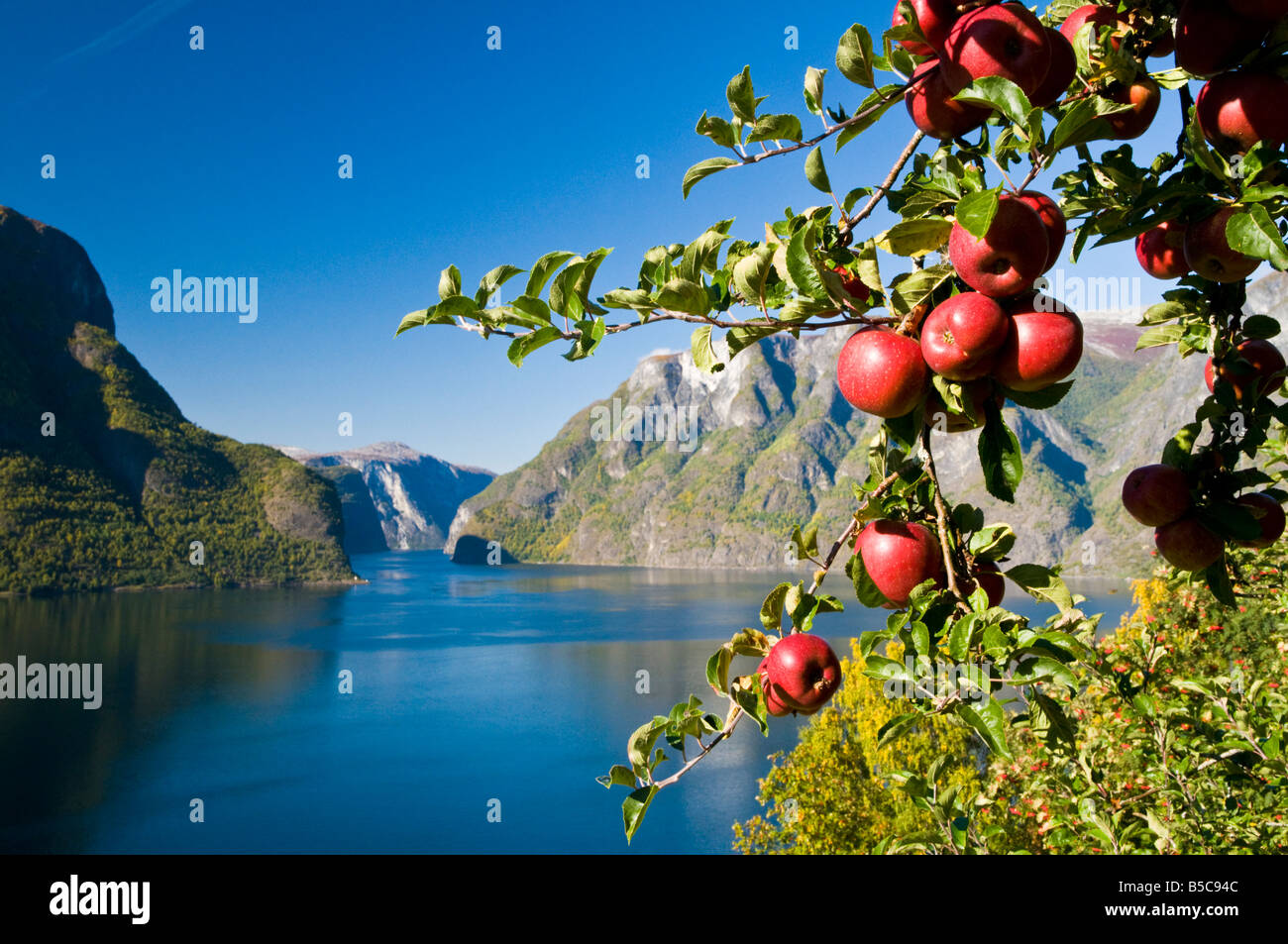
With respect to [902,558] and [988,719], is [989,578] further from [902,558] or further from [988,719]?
[988,719]

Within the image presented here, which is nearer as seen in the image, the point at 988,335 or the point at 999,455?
the point at 988,335

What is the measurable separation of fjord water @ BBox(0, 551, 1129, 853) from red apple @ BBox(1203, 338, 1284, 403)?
37.5 metres

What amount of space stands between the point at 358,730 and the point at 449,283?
6013 cm

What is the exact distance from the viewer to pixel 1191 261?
157 centimetres

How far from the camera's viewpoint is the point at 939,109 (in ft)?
4.76

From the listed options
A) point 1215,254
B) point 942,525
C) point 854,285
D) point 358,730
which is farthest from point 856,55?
point 358,730

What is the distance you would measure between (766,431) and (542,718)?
5447 inches

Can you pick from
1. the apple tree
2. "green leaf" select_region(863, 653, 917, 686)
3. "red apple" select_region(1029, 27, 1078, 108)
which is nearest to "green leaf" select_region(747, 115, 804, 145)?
the apple tree

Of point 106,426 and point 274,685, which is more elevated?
point 106,426

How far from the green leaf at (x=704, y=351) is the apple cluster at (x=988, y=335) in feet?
0.76

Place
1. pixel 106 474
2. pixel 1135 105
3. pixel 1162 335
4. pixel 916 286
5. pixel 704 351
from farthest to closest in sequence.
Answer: pixel 106 474, pixel 1162 335, pixel 1135 105, pixel 704 351, pixel 916 286
